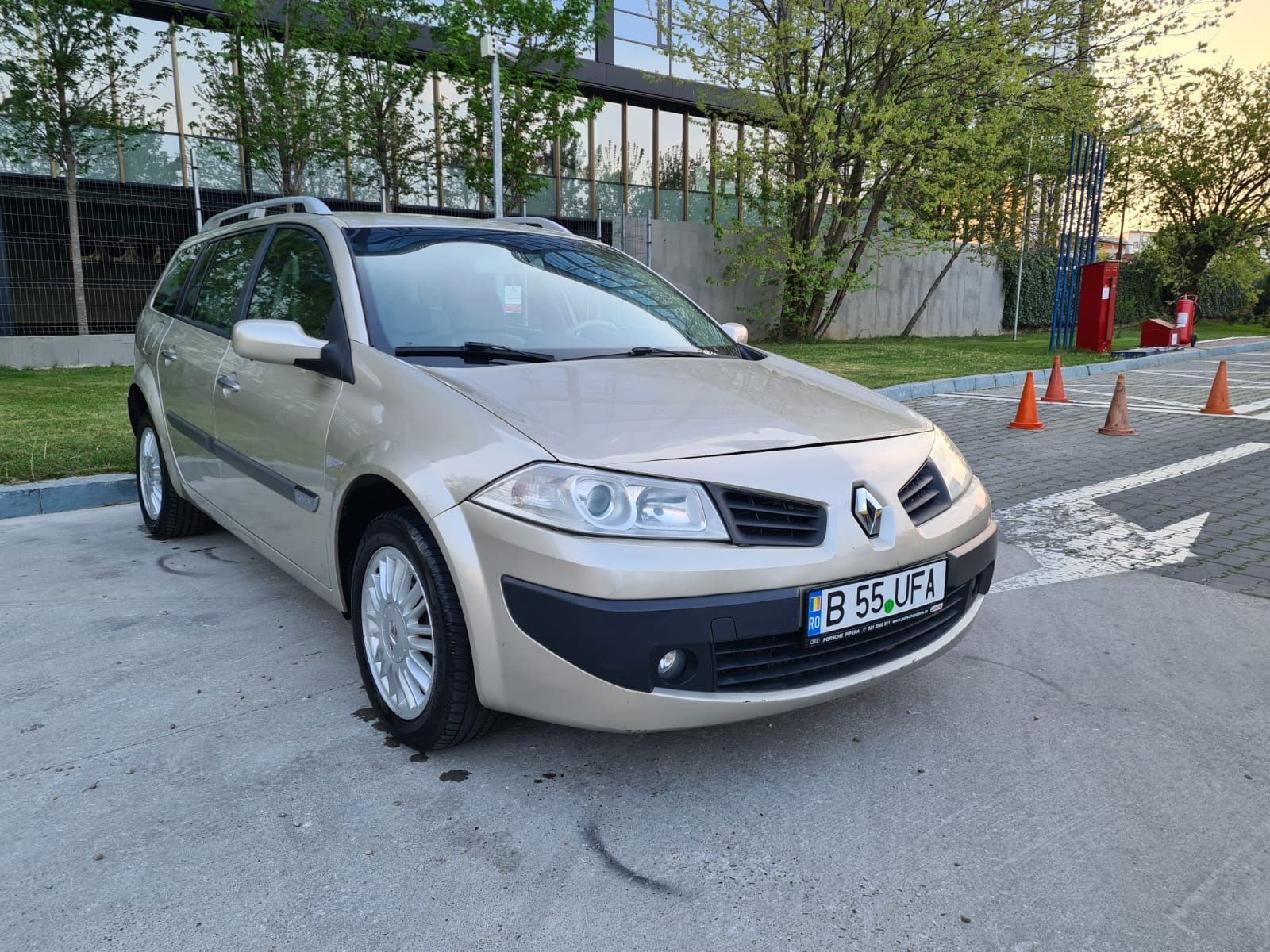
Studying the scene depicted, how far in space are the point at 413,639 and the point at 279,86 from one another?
13.5 m

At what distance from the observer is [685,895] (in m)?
2.04

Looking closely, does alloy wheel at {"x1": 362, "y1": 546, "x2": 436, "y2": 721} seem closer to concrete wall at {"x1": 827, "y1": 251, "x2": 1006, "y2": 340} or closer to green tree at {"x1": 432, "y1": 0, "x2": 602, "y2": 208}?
green tree at {"x1": 432, "y1": 0, "x2": 602, "y2": 208}

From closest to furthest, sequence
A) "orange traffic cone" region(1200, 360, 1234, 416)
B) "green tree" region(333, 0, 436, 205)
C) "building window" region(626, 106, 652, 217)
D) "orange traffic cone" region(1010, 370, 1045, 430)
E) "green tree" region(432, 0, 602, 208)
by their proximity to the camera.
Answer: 1. "orange traffic cone" region(1010, 370, 1045, 430)
2. "orange traffic cone" region(1200, 360, 1234, 416)
3. "green tree" region(333, 0, 436, 205)
4. "green tree" region(432, 0, 602, 208)
5. "building window" region(626, 106, 652, 217)

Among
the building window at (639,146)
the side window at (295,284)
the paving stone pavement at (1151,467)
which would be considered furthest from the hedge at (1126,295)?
the side window at (295,284)

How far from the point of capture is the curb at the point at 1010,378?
10.9m

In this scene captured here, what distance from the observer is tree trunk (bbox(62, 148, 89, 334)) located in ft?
42.2

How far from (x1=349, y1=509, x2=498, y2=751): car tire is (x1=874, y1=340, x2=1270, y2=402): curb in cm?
543

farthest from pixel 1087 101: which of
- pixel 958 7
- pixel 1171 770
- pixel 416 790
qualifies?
pixel 416 790

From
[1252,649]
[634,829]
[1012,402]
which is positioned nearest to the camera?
[634,829]

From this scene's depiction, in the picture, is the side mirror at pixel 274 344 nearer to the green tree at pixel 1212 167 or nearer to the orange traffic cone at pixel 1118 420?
the orange traffic cone at pixel 1118 420

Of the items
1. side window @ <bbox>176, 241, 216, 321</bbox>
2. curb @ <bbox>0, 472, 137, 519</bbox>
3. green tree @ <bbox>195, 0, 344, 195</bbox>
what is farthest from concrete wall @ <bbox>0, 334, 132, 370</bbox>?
side window @ <bbox>176, 241, 216, 321</bbox>

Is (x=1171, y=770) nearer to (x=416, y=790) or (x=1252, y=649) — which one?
(x=1252, y=649)

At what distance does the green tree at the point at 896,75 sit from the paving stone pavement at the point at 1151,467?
8280mm

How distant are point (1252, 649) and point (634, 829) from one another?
8.49 ft
